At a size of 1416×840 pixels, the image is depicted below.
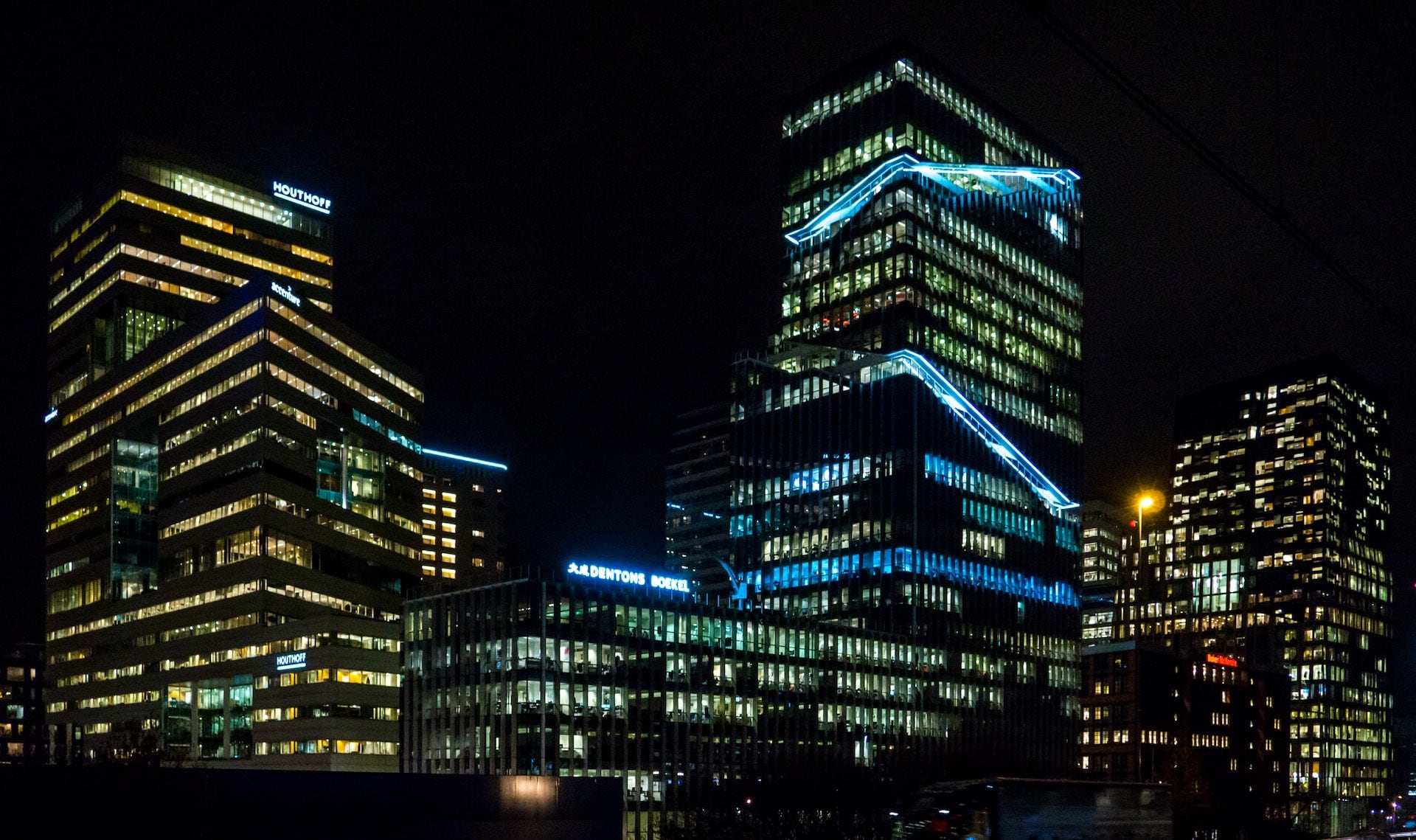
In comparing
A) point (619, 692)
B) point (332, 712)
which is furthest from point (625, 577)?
point (332, 712)

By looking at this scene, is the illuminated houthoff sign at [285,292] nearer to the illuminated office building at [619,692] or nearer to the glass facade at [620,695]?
the illuminated office building at [619,692]

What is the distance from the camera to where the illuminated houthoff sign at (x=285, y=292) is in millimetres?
186375

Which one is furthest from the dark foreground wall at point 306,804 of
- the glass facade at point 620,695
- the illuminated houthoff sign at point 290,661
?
the illuminated houthoff sign at point 290,661

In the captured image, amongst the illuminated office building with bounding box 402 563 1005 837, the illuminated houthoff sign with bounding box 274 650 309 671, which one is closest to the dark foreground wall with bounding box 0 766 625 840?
the illuminated office building with bounding box 402 563 1005 837

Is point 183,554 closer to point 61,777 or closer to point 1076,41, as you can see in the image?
point 61,777

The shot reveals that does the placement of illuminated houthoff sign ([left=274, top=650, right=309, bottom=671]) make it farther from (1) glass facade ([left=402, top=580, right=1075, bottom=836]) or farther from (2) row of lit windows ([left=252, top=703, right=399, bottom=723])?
(1) glass facade ([left=402, top=580, right=1075, bottom=836])

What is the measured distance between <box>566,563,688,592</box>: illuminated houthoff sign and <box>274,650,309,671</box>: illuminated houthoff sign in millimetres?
37792

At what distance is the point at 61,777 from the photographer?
225 feet

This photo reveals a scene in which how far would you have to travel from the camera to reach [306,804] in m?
78.6

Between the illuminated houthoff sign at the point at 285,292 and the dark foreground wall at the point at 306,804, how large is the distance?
4313 inches

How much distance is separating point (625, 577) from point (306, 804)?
304 ft

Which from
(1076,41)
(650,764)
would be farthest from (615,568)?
(1076,41)

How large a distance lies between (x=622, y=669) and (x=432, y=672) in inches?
967

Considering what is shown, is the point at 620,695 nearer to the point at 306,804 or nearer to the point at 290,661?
the point at 290,661
